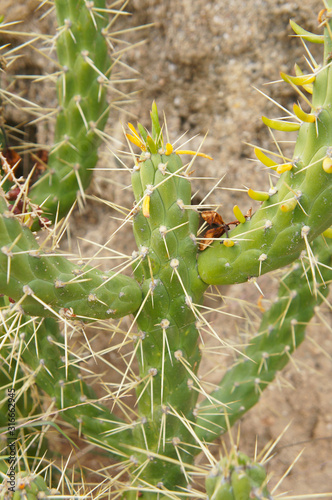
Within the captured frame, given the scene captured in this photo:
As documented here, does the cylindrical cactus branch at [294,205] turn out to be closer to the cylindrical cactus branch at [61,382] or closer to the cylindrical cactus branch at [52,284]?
the cylindrical cactus branch at [52,284]

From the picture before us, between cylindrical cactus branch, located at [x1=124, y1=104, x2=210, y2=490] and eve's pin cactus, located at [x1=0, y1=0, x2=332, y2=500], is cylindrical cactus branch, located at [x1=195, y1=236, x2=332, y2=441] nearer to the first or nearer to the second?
eve's pin cactus, located at [x1=0, y1=0, x2=332, y2=500]

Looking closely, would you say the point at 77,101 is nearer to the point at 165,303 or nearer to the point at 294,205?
the point at 165,303

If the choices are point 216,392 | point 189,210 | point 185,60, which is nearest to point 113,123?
point 185,60

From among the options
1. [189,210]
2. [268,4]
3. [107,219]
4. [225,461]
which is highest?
→ [268,4]

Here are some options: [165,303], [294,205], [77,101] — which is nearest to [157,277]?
[165,303]

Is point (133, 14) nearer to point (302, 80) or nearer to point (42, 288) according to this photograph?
point (302, 80)

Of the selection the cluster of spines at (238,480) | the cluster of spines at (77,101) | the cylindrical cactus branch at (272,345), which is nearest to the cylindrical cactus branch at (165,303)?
the cylindrical cactus branch at (272,345)
